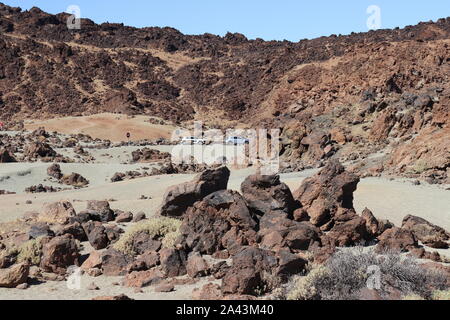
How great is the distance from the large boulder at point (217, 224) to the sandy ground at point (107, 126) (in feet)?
108

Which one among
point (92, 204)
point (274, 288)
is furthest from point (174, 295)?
point (92, 204)

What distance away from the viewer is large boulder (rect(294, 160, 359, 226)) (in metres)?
11.5

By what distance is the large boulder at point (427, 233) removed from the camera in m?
10.8

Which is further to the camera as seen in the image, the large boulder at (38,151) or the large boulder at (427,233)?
the large boulder at (38,151)

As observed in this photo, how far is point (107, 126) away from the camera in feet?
149

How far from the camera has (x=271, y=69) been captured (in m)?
61.6

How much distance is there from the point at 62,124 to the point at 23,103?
12187mm

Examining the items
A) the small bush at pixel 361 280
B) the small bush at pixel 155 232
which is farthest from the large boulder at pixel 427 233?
the small bush at pixel 155 232

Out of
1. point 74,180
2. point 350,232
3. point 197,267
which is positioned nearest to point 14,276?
point 197,267

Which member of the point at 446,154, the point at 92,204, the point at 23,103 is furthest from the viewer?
the point at 23,103

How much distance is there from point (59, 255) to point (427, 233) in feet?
24.4

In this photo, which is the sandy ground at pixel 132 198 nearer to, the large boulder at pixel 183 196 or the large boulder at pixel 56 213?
the large boulder at pixel 56 213
